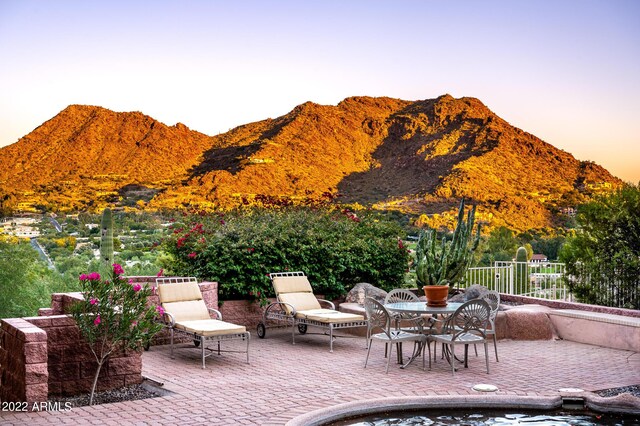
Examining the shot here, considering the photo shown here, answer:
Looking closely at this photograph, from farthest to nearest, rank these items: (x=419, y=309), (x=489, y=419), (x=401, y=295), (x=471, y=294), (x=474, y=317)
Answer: (x=471, y=294), (x=401, y=295), (x=419, y=309), (x=474, y=317), (x=489, y=419)

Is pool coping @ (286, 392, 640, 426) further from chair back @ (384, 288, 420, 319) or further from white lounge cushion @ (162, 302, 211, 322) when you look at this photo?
white lounge cushion @ (162, 302, 211, 322)

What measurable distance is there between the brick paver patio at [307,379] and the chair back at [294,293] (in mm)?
590

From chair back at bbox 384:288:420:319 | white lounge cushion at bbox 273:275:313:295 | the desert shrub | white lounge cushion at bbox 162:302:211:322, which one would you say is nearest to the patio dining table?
chair back at bbox 384:288:420:319

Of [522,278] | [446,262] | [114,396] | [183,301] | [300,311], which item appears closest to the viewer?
[114,396]

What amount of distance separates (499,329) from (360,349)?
90.3 inches

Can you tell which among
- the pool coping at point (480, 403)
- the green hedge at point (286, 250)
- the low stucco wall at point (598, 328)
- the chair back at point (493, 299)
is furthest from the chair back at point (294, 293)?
the pool coping at point (480, 403)

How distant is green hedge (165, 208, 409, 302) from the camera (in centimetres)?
1158

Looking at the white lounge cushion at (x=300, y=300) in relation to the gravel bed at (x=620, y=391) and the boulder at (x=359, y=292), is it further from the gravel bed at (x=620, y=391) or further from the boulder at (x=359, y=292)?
the gravel bed at (x=620, y=391)

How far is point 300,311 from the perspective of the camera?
1041 centimetres

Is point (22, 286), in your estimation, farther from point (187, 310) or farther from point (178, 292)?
point (187, 310)

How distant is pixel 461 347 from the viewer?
9758 millimetres

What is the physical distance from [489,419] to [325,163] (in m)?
29.0

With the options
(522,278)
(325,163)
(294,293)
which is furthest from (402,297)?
(325,163)

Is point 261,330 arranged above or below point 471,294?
below
